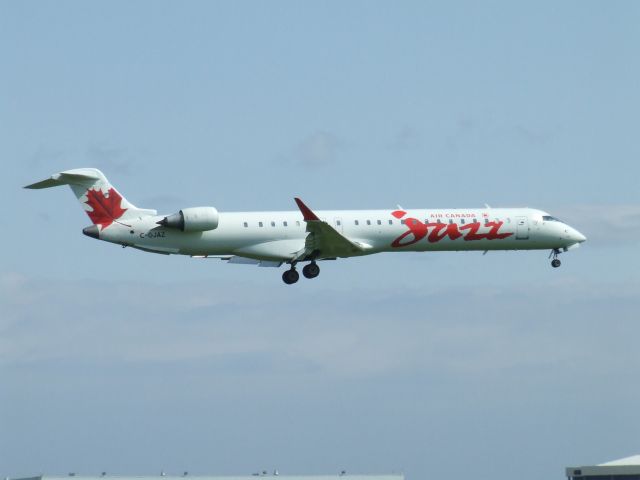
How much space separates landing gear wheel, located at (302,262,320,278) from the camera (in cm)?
5953

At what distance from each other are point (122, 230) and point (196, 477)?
1702 centimetres

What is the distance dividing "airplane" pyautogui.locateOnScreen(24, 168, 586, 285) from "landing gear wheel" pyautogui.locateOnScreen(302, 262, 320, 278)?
41mm

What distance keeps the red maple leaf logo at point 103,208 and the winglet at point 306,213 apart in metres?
7.06

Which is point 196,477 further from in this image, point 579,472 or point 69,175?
point 579,472

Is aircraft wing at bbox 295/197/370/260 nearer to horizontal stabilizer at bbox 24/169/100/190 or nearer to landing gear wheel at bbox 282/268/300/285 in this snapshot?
landing gear wheel at bbox 282/268/300/285

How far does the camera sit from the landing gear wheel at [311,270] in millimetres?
59531

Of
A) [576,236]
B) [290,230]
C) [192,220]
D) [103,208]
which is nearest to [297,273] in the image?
[290,230]

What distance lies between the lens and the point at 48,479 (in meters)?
68.4

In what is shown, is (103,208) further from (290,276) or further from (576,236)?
(576,236)

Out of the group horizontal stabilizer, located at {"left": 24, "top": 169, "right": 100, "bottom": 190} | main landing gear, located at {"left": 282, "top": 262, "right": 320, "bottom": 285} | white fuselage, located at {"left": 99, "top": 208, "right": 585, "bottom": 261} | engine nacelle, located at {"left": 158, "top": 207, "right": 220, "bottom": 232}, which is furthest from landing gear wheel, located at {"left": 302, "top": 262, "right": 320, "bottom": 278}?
horizontal stabilizer, located at {"left": 24, "top": 169, "right": 100, "bottom": 190}

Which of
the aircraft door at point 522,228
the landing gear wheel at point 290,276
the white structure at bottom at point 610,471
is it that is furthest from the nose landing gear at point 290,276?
the white structure at bottom at point 610,471

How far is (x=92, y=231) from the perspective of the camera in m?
57.2

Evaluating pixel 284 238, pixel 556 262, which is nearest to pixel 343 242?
pixel 284 238

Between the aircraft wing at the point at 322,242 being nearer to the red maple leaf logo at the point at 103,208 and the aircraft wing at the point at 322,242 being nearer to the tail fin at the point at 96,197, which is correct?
the tail fin at the point at 96,197
